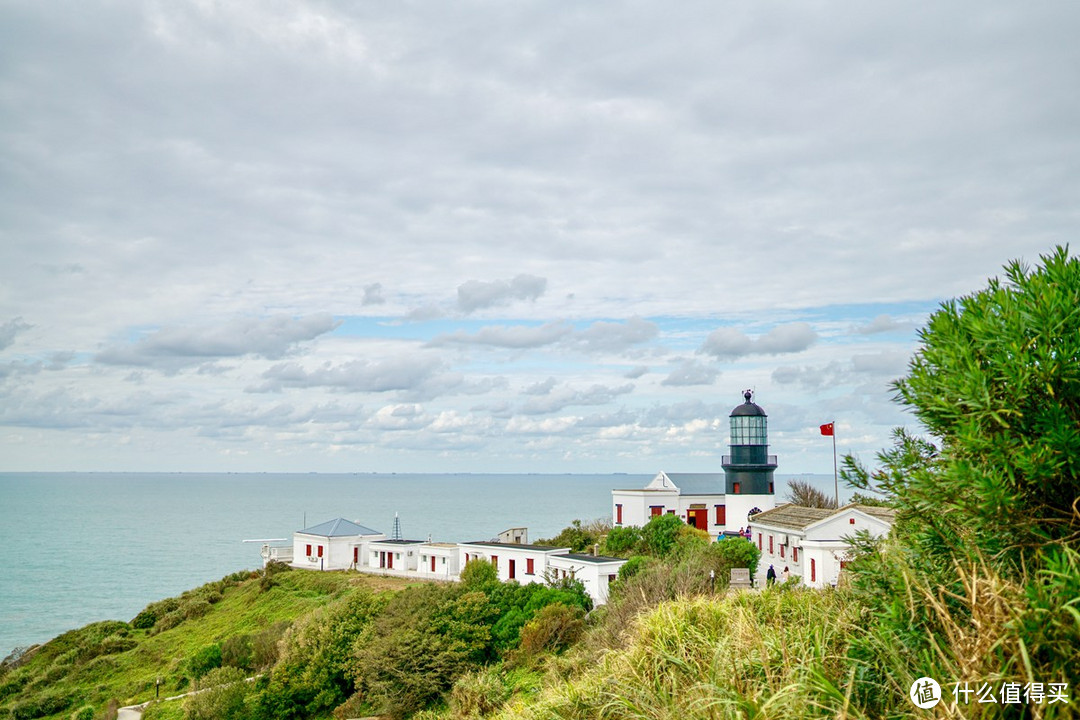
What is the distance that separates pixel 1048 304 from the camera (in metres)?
5.25

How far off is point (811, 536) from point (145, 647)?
3471 cm

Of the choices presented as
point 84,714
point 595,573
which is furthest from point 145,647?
point 595,573

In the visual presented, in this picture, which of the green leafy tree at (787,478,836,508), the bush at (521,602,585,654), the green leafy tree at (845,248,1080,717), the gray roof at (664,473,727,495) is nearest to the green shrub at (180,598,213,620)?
the bush at (521,602,585,654)

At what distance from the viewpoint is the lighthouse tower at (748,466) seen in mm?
43938

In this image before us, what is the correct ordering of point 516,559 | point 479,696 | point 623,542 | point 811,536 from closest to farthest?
point 479,696 → point 811,536 → point 623,542 → point 516,559

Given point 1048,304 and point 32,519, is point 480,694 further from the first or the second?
point 32,519

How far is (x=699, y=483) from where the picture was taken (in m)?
49.0

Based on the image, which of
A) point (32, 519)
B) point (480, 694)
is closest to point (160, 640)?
point (480, 694)

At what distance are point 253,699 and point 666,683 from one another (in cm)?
2277

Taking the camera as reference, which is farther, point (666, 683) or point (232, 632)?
point (232, 632)

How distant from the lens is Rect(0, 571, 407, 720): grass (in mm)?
32938

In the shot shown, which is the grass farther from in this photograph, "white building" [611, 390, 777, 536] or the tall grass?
the tall grass

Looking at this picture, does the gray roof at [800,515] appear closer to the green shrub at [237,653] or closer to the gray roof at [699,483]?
the gray roof at [699,483]

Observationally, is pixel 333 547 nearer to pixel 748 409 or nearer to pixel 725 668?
pixel 748 409
